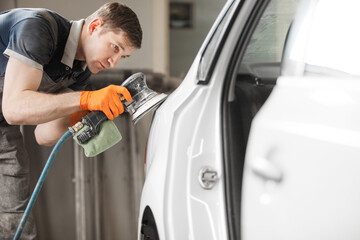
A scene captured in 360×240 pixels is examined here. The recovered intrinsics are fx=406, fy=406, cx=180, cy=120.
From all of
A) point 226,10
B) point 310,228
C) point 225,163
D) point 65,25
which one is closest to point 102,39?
point 65,25

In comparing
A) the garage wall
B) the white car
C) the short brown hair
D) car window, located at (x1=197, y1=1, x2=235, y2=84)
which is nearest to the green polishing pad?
the white car

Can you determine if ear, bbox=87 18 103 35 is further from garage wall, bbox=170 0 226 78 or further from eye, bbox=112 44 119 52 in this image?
garage wall, bbox=170 0 226 78

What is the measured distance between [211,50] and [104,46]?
72 cm

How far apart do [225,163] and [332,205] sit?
339 millimetres

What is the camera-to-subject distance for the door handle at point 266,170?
86 cm

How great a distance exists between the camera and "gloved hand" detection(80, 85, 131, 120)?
4.82 feet

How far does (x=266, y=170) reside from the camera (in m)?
0.88

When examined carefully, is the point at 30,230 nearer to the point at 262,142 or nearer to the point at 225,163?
the point at 225,163

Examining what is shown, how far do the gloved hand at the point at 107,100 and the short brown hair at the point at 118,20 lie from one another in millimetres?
321

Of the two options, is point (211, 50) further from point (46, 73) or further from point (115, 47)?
point (46, 73)

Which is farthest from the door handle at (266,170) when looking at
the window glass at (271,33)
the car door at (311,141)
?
the window glass at (271,33)

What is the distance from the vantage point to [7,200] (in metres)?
2.15

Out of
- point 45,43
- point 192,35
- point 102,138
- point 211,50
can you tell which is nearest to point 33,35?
point 45,43

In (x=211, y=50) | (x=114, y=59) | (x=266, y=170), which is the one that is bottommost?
(x=266, y=170)
